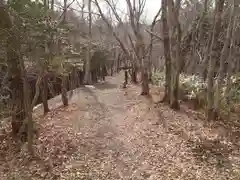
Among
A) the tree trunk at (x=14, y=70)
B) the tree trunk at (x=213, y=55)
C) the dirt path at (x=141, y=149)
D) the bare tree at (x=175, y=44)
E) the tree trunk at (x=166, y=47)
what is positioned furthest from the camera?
the tree trunk at (x=166, y=47)

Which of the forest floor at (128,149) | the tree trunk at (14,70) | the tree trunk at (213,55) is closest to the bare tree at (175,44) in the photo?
the forest floor at (128,149)

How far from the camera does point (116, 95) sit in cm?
1653

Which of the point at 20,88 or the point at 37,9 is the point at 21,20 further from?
the point at 20,88

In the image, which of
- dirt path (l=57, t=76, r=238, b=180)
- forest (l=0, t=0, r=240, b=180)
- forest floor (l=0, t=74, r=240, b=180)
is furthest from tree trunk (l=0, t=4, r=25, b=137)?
dirt path (l=57, t=76, r=238, b=180)

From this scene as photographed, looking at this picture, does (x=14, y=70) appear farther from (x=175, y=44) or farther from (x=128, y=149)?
(x=175, y=44)

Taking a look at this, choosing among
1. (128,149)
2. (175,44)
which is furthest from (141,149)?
(175,44)

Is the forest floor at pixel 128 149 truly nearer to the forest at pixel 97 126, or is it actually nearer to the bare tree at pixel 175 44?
the forest at pixel 97 126

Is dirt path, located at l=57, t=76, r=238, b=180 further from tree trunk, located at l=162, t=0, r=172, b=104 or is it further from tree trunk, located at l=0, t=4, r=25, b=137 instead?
tree trunk, located at l=0, t=4, r=25, b=137

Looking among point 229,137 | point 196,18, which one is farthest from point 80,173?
point 196,18

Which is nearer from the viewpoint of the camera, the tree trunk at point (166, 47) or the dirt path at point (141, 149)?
the dirt path at point (141, 149)

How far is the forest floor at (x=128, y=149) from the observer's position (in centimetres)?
699

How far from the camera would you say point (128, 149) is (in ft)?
26.8

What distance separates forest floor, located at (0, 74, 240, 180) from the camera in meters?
6.99

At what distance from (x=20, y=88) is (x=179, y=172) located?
4.81 metres
